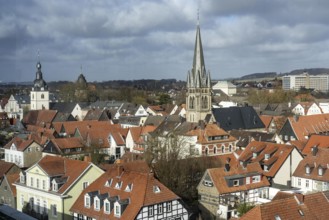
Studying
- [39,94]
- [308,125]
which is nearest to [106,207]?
[308,125]

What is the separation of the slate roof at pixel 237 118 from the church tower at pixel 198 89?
2082 millimetres

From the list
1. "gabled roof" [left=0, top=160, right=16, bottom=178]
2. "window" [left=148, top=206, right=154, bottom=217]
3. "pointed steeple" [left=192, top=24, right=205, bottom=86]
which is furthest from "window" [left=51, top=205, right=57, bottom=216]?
"pointed steeple" [left=192, top=24, right=205, bottom=86]

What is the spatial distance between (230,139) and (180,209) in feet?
94.8

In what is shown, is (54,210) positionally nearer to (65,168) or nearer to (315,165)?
(65,168)

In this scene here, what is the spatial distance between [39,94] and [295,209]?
86.2m

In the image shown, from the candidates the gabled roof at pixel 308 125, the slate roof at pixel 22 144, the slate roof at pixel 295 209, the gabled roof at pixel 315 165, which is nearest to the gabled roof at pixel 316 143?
the gabled roof at pixel 315 165

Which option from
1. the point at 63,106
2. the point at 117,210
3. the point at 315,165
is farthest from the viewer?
the point at 63,106

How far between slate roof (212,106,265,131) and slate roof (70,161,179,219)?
39584 millimetres

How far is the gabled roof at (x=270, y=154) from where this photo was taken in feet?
137

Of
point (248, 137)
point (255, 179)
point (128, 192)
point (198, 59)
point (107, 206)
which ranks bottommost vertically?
point (107, 206)

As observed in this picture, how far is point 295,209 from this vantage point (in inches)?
1054

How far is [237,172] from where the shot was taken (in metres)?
38.8

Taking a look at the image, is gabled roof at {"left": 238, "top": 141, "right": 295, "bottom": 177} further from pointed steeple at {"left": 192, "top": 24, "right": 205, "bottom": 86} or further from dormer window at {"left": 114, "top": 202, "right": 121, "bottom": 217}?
pointed steeple at {"left": 192, "top": 24, "right": 205, "bottom": 86}

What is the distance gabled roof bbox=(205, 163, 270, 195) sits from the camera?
3741cm
